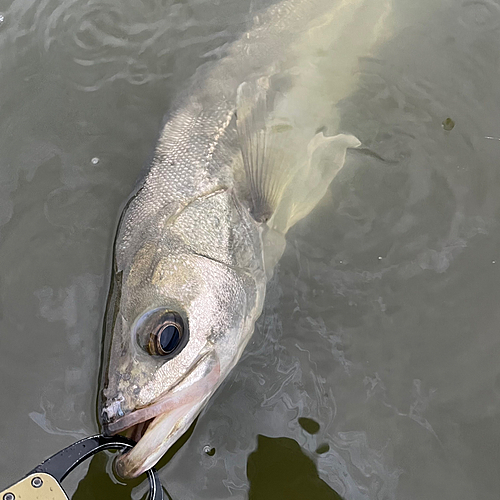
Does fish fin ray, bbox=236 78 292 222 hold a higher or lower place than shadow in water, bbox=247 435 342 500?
higher

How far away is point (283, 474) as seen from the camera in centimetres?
274

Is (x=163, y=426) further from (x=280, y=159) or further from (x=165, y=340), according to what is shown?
(x=280, y=159)

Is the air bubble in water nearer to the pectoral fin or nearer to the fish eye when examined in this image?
the fish eye

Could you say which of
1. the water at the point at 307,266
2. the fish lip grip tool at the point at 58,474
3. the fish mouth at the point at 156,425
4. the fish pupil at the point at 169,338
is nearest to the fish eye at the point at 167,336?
the fish pupil at the point at 169,338

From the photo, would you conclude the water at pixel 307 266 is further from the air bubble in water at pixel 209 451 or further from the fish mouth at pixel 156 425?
the fish mouth at pixel 156 425

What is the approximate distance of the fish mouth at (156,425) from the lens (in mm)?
2225

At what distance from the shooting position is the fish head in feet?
7.48

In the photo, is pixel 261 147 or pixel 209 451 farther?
pixel 261 147

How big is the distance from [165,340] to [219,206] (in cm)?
97

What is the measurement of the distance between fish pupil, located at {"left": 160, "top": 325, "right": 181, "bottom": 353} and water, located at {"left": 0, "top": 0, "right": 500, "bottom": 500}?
634 mm

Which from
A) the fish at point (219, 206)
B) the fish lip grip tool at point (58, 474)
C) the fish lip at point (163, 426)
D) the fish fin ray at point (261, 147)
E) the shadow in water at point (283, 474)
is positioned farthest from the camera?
the fish fin ray at point (261, 147)

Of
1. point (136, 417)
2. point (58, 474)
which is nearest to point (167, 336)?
point (136, 417)

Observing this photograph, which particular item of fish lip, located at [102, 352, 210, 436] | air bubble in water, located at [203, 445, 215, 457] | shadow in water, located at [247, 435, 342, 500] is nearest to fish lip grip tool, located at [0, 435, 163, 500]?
fish lip, located at [102, 352, 210, 436]

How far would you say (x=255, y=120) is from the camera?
3.48 meters
